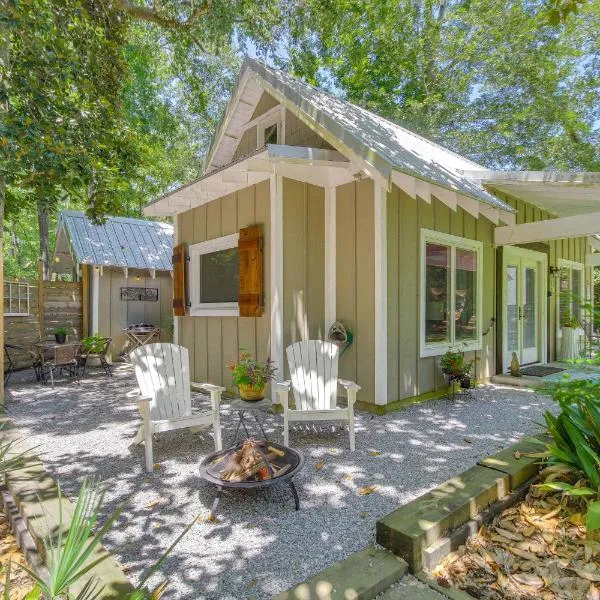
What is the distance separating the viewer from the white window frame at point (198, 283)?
5558 mm

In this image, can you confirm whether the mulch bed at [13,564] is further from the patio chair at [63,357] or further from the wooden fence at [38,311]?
the wooden fence at [38,311]

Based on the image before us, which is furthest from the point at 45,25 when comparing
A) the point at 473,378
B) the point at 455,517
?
the point at 473,378

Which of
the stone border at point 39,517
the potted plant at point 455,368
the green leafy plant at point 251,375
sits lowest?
the stone border at point 39,517

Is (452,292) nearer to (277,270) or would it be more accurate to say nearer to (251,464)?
(277,270)

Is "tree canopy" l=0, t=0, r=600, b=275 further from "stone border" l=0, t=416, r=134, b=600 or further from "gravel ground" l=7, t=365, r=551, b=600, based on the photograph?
"stone border" l=0, t=416, r=134, b=600

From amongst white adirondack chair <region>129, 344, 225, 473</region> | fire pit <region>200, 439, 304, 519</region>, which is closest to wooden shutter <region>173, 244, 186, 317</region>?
white adirondack chair <region>129, 344, 225, 473</region>

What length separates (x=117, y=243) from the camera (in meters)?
9.70

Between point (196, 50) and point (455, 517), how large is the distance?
30.0 ft

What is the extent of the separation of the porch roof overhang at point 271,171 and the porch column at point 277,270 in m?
0.26

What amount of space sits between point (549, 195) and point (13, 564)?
737 cm

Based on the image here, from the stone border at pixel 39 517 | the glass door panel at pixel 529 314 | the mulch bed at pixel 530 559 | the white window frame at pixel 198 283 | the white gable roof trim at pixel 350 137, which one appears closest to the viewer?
the stone border at pixel 39 517

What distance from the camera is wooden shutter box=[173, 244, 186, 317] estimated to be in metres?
6.41

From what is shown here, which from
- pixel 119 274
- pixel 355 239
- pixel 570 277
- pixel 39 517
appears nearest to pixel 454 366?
pixel 355 239

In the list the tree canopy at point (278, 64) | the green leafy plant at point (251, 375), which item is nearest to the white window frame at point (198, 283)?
the tree canopy at point (278, 64)
